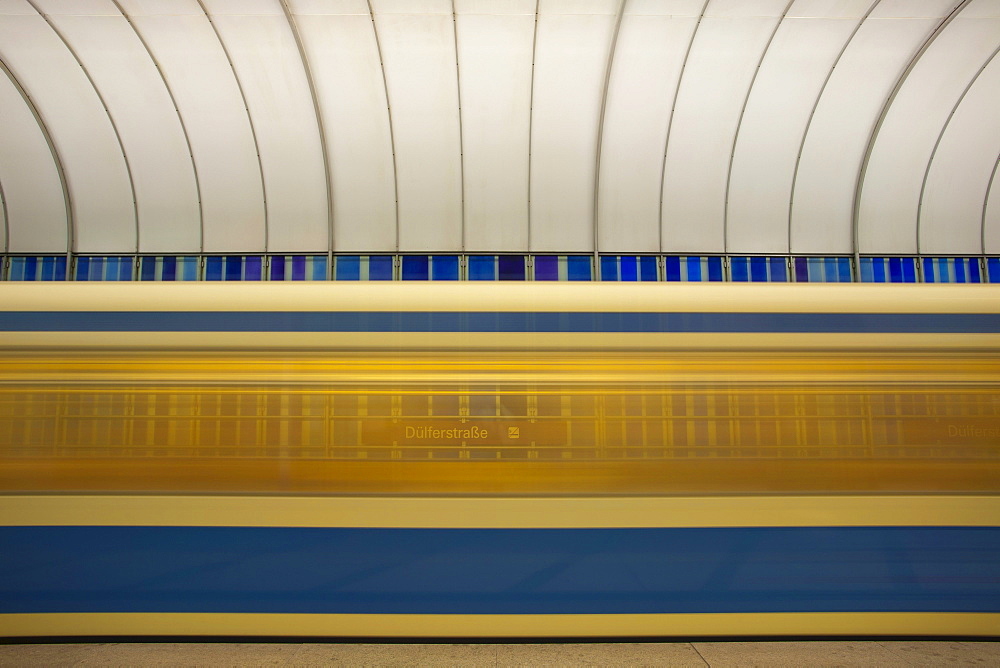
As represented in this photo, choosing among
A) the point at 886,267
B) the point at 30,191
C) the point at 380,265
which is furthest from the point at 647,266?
the point at 30,191

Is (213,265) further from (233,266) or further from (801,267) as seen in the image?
(801,267)

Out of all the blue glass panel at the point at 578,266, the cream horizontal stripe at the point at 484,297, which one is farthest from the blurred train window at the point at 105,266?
the cream horizontal stripe at the point at 484,297

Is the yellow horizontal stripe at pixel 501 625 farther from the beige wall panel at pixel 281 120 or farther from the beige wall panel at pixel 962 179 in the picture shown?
the beige wall panel at pixel 962 179

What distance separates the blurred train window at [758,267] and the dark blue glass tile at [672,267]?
1.30m

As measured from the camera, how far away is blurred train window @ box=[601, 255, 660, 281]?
46.8 ft

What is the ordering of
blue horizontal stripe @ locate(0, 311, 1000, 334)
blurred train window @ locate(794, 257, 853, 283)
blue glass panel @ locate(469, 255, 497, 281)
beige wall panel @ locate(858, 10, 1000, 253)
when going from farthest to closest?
1. blurred train window @ locate(794, 257, 853, 283)
2. blue glass panel @ locate(469, 255, 497, 281)
3. beige wall panel @ locate(858, 10, 1000, 253)
4. blue horizontal stripe @ locate(0, 311, 1000, 334)

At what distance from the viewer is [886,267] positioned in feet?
47.4

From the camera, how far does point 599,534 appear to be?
3791 mm

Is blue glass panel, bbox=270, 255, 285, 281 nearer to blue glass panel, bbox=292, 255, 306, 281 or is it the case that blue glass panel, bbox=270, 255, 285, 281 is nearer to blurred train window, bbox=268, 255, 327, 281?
blurred train window, bbox=268, 255, 327, 281

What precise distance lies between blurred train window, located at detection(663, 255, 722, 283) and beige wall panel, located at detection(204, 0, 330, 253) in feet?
28.0

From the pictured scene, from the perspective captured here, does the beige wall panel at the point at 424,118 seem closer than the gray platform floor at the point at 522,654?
No

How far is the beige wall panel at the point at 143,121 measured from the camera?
40.8ft

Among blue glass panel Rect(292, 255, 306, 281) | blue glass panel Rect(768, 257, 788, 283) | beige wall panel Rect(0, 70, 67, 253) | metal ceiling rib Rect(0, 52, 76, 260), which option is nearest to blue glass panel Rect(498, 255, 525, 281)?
blue glass panel Rect(292, 255, 306, 281)

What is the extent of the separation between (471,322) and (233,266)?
12475 mm
